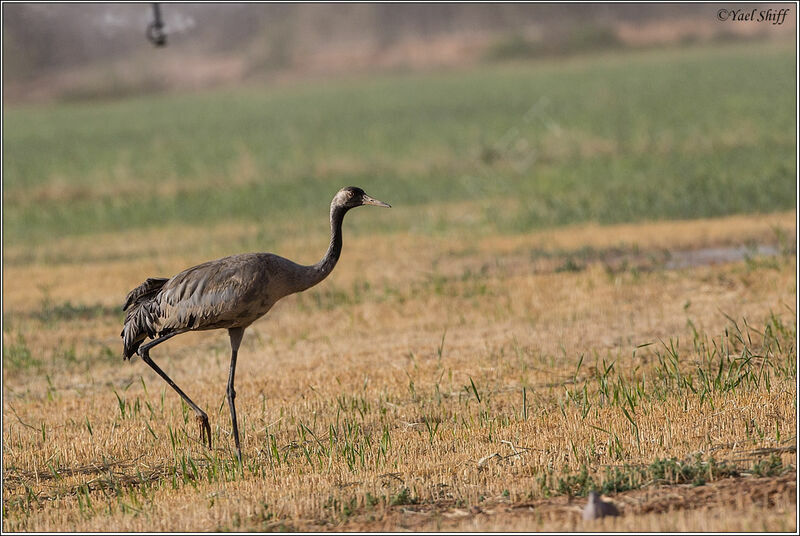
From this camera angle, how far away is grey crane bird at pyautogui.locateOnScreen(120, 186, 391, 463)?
8.90 m

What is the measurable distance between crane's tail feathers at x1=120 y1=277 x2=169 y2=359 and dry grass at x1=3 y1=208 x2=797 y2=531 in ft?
1.27

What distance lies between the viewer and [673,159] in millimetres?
27984

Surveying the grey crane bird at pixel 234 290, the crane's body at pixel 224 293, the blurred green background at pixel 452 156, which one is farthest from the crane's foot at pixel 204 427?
the blurred green background at pixel 452 156

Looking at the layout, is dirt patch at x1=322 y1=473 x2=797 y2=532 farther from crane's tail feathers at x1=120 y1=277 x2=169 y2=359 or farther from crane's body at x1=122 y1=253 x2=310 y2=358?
crane's tail feathers at x1=120 y1=277 x2=169 y2=359

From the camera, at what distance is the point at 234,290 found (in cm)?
891

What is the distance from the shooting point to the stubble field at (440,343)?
7590mm

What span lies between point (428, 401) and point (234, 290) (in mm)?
2282

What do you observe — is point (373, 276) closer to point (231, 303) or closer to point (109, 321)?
point (109, 321)

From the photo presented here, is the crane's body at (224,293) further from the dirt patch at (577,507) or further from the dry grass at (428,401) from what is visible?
the dirt patch at (577,507)

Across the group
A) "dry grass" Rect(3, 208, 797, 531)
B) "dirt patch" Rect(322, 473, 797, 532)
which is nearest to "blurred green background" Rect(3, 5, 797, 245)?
"dry grass" Rect(3, 208, 797, 531)

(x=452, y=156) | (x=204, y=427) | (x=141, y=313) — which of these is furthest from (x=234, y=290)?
(x=452, y=156)

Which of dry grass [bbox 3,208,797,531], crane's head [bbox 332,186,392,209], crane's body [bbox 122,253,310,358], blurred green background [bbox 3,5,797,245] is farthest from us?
blurred green background [bbox 3,5,797,245]

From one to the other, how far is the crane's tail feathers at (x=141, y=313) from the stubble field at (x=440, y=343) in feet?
2.53

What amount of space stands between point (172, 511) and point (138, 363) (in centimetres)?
597
